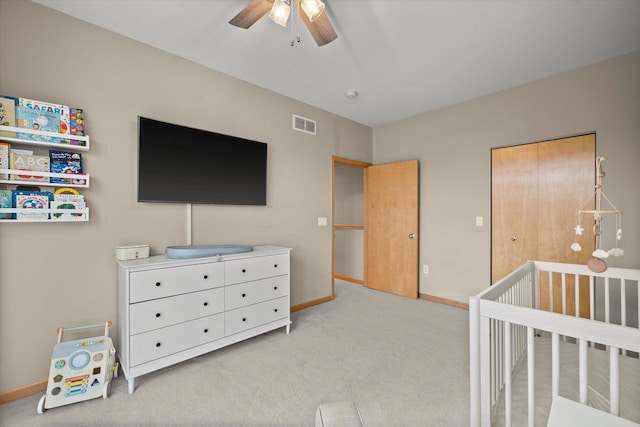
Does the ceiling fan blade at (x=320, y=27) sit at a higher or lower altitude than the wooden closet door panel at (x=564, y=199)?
higher

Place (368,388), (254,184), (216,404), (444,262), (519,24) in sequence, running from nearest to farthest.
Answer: (216,404), (368,388), (519,24), (254,184), (444,262)

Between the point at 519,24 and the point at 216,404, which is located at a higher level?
the point at 519,24

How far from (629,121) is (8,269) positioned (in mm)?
4795

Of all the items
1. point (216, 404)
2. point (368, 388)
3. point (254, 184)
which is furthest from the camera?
point (254, 184)

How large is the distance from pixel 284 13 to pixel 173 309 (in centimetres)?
208

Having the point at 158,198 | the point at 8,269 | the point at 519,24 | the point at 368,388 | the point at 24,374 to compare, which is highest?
the point at 519,24

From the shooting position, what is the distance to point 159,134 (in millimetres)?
2291

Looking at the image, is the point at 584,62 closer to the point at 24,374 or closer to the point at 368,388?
the point at 368,388

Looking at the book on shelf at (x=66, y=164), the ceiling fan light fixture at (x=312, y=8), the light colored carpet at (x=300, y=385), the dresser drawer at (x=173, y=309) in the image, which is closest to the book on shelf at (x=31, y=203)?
the book on shelf at (x=66, y=164)

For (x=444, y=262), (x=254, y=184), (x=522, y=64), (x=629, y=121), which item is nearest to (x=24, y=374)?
(x=254, y=184)

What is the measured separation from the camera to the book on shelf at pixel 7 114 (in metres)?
1.70

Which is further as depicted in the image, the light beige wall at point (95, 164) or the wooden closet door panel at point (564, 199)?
the wooden closet door panel at point (564, 199)

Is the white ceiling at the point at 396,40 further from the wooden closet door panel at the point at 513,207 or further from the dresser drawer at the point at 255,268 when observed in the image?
the dresser drawer at the point at 255,268

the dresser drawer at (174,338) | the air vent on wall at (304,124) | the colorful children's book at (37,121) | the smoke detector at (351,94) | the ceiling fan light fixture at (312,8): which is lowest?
the dresser drawer at (174,338)
